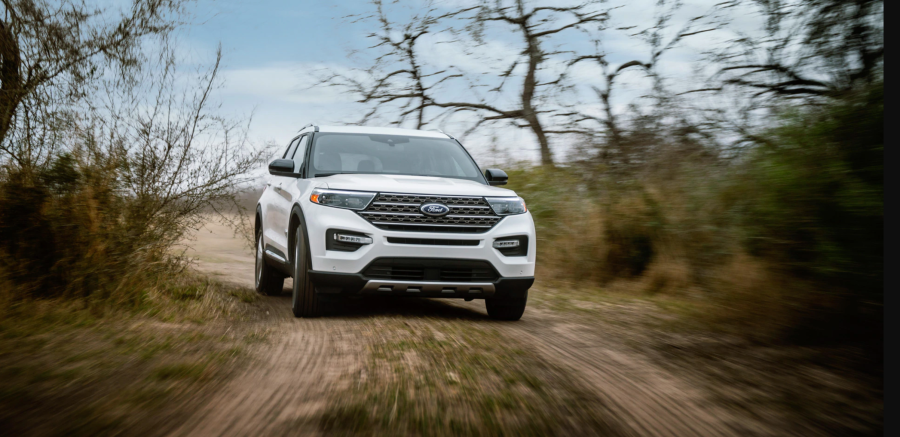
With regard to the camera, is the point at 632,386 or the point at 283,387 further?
the point at 632,386

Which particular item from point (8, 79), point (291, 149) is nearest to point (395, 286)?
point (291, 149)

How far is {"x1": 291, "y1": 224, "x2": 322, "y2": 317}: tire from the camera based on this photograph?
642 centimetres

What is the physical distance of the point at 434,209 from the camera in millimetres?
6211

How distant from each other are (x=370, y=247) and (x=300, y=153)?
2416 millimetres

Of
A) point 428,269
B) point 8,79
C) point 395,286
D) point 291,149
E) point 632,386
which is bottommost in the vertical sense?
point 632,386

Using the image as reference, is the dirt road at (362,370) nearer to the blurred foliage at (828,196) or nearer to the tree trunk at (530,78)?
the blurred foliage at (828,196)

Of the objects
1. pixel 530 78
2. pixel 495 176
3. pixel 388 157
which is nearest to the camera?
pixel 495 176

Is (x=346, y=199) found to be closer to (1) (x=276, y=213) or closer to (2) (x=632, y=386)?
(1) (x=276, y=213)

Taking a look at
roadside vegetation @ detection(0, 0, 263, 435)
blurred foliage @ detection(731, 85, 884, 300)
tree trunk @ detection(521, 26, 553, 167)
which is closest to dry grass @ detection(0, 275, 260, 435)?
roadside vegetation @ detection(0, 0, 263, 435)


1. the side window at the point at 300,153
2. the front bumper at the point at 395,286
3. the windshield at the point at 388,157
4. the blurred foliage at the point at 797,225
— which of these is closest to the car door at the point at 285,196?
the side window at the point at 300,153

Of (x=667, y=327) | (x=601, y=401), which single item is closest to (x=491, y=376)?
(x=601, y=401)

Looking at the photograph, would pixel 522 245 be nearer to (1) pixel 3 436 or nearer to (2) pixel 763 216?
(2) pixel 763 216

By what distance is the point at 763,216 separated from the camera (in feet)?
18.4

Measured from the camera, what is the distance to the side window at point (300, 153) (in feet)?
25.4
